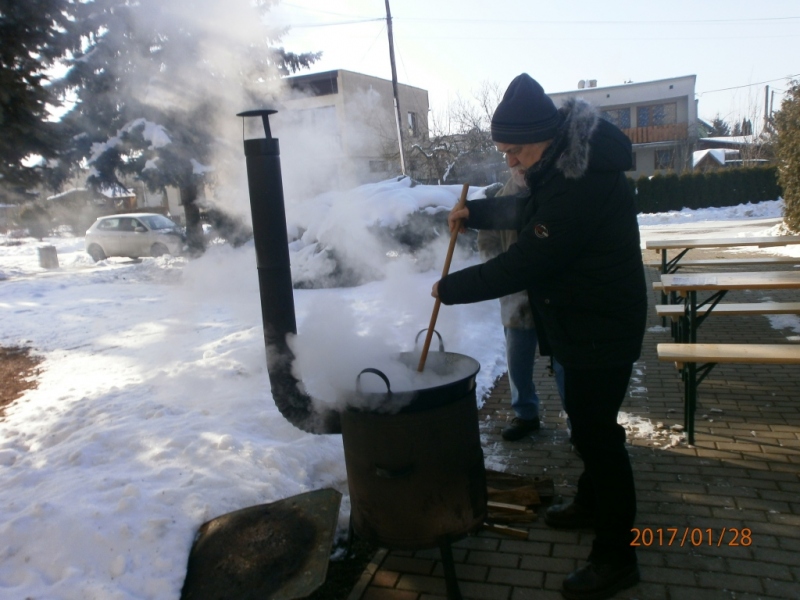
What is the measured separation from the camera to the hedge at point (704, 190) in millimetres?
26344

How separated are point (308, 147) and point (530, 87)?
4.73 meters

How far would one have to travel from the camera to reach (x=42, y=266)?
16.7 meters

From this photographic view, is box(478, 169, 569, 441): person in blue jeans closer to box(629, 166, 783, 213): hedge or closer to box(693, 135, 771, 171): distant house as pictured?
box(629, 166, 783, 213): hedge

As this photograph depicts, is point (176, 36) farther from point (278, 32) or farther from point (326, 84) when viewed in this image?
point (326, 84)

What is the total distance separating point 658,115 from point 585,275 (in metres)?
37.7

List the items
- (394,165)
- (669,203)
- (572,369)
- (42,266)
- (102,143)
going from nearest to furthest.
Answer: (572,369)
(102,143)
(42,266)
(394,165)
(669,203)

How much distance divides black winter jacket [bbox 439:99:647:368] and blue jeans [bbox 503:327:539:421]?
Answer: 4.56ft

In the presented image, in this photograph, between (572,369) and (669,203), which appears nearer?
(572,369)

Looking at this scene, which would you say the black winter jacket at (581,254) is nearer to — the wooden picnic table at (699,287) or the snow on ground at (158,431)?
the snow on ground at (158,431)

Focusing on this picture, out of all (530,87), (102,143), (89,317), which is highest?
(102,143)

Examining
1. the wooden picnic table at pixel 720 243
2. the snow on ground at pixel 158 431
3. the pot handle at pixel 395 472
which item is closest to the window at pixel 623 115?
the wooden picnic table at pixel 720 243

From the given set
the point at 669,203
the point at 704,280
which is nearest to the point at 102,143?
the point at 704,280

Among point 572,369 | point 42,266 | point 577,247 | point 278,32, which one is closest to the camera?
point 577,247

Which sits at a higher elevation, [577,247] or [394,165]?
[394,165]
